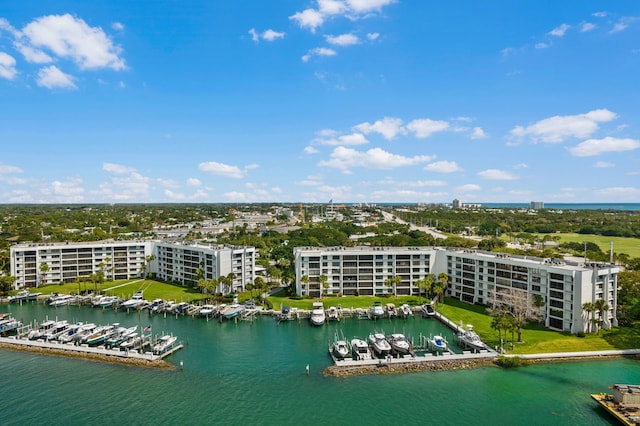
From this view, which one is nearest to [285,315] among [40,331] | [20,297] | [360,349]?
[360,349]

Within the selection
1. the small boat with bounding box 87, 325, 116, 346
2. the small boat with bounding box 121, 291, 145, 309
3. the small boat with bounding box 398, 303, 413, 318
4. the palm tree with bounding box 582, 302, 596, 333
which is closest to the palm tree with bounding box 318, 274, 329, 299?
the small boat with bounding box 398, 303, 413, 318

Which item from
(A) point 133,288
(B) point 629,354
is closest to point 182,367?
(A) point 133,288

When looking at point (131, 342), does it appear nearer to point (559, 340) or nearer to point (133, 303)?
point (133, 303)

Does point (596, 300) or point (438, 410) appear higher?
point (596, 300)

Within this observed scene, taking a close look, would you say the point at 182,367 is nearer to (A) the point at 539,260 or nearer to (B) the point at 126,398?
(B) the point at 126,398

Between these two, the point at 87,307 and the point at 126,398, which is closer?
the point at 126,398

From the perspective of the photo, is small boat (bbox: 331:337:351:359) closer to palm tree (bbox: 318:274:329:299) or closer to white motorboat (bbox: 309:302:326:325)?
white motorboat (bbox: 309:302:326:325)
